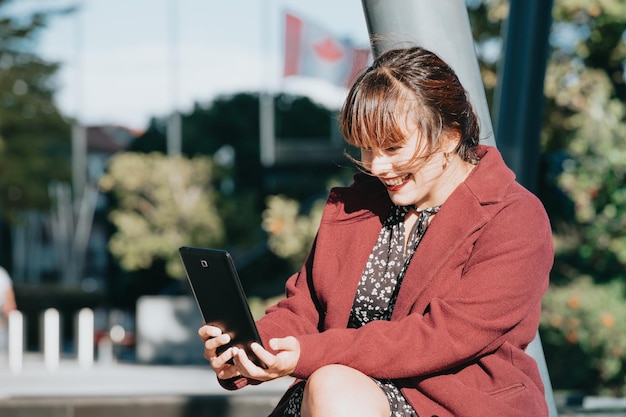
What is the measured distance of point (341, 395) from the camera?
2.34 meters

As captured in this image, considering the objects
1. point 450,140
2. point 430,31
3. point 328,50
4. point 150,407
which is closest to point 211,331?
point 450,140

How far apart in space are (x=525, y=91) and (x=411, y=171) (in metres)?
3.45

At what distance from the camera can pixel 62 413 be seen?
6.48 meters

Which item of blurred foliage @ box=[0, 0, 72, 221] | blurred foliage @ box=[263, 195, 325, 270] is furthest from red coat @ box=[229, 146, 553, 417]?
blurred foliage @ box=[0, 0, 72, 221]

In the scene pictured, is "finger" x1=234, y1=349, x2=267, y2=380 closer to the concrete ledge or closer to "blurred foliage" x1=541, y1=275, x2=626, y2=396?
the concrete ledge

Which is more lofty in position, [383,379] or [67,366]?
[383,379]

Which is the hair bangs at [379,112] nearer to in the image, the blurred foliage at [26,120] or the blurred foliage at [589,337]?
the blurred foliage at [589,337]

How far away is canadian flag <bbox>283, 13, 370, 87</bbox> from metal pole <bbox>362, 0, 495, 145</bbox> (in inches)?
599

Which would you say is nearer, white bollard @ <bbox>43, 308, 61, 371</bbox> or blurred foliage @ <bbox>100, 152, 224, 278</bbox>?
white bollard @ <bbox>43, 308, 61, 371</bbox>

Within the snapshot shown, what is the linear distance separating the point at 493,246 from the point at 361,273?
0.39m

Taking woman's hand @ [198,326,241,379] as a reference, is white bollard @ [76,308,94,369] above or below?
below

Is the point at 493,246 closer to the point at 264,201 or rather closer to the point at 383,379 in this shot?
the point at 383,379

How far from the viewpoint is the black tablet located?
99.3 inches

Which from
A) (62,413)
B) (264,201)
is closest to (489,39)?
(62,413)
